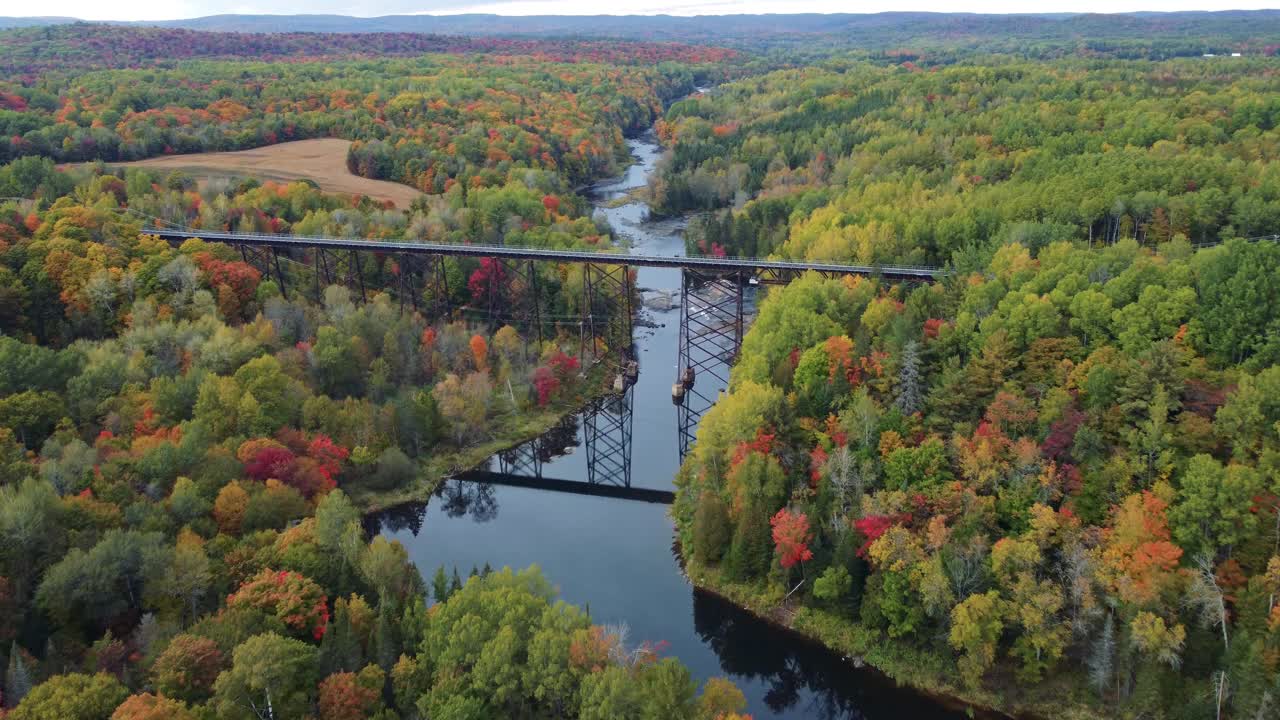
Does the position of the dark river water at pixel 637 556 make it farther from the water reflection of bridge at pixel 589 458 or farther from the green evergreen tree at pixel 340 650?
the green evergreen tree at pixel 340 650

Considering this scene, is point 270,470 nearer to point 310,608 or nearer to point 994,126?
point 310,608

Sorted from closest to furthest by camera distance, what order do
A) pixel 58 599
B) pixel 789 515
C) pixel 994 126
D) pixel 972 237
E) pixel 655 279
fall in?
pixel 58 599
pixel 789 515
pixel 972 237
pixel 655 279
pixel 994 126

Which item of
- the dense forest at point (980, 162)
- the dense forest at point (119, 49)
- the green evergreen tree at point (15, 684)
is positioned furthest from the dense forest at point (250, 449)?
A: the dense forest at point (119, 49)

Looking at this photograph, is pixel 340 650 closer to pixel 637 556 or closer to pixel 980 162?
pixel 637 556

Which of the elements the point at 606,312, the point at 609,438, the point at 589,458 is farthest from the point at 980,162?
the point at 589,458

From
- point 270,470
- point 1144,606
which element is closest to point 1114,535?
point 1144,606

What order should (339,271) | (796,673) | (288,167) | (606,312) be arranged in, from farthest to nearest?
(288,167) → (339,271) → (606,312) → (796,673)

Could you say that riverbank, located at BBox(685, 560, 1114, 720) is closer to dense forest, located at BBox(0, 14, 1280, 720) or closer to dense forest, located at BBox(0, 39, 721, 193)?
dense forest, located at BBox(0, 14, 1280, 720)
